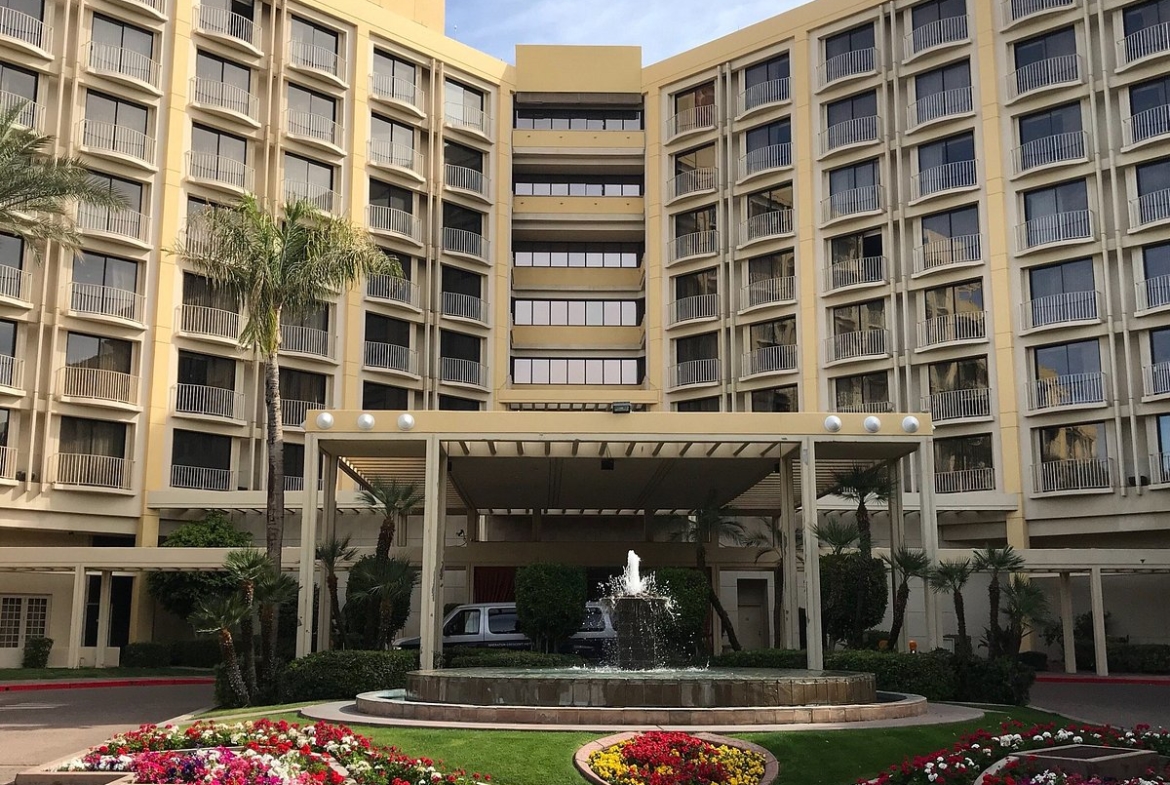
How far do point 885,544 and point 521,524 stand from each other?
12556 mm

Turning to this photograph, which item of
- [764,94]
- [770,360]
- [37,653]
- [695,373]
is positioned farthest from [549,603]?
[764,94]

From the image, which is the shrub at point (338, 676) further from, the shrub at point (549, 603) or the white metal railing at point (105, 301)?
the white metal railing at point (105, 301)

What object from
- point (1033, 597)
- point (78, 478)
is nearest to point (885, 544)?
point (1033, 597)

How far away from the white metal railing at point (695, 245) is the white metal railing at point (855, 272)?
559 centimetres

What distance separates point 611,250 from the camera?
55.0 m

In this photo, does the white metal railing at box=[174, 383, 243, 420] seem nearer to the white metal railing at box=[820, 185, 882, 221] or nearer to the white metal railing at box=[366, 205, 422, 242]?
the white metal railing at box=[366, 205, 422, 242]

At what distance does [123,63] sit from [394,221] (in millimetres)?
12083

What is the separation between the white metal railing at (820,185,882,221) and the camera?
151 feet

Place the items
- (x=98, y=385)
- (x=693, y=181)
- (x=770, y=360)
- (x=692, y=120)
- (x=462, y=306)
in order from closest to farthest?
(x=98, y=385) < (x=770, y=360) < (x=462, y=306) < (x=693, y=181) < (x=692, y=120)

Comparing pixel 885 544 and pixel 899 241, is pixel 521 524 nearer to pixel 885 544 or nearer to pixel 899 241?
pixel 885 544

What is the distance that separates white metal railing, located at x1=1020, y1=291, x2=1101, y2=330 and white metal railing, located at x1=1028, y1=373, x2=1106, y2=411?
6.47 ft

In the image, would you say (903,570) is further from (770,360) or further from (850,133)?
(850,133)

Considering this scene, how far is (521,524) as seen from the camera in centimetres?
4028

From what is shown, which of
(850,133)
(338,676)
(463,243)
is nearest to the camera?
(338,676)
